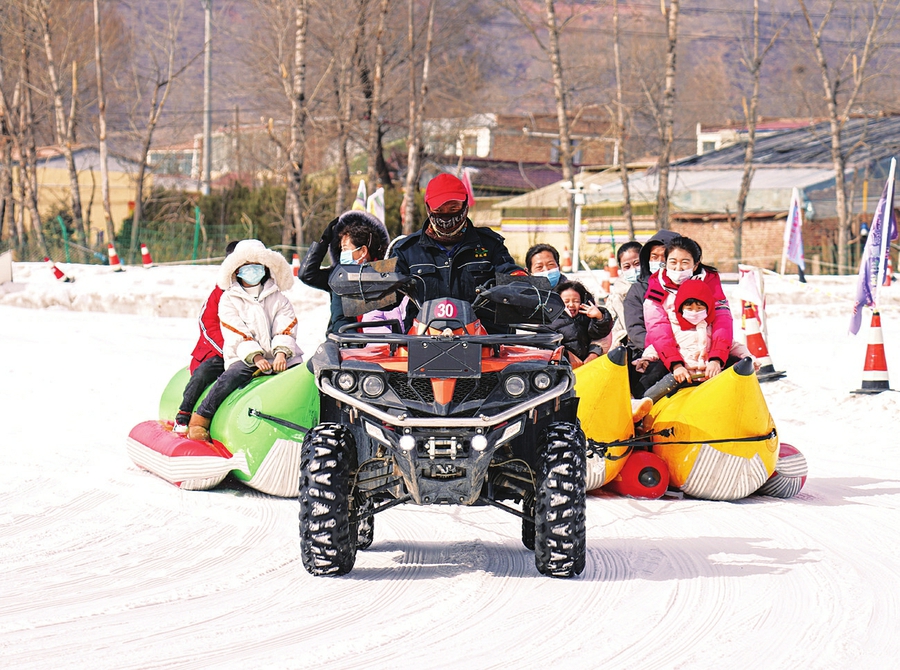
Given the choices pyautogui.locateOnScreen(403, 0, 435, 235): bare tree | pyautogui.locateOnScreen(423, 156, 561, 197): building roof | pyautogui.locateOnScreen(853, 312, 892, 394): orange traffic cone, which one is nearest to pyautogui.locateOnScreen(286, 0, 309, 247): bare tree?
pyautogui.locateOnScreen(403, 0, 435, 235): bare tree

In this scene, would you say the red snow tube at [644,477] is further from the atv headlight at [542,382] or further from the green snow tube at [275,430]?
the atv headlight at [542,382]

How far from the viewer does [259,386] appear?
26.4 ft

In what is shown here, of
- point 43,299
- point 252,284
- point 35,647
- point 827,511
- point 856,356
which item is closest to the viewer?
point 35,647

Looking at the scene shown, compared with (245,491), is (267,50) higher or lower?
higher

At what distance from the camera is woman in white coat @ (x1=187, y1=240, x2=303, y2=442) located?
27.4 feet

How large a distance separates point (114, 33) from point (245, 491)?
2700 inches

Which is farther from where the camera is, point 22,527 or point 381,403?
point 22,527

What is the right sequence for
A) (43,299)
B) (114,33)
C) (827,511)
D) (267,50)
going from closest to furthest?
(827,511), (43,299), (267,50), (114,33)

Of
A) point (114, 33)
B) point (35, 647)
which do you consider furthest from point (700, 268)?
point (114, 33)

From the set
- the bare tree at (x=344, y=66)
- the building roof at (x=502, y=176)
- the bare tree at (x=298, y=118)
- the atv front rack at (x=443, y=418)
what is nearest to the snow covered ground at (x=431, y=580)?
the atv front rack at (x=443, y=418)

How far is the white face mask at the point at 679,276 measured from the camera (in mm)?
8555

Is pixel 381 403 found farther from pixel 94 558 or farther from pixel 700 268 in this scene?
pixel 700 268

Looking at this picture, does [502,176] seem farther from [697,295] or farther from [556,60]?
[697,295]

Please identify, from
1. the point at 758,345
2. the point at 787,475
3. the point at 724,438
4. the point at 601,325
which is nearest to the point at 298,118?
the point at 758,345
